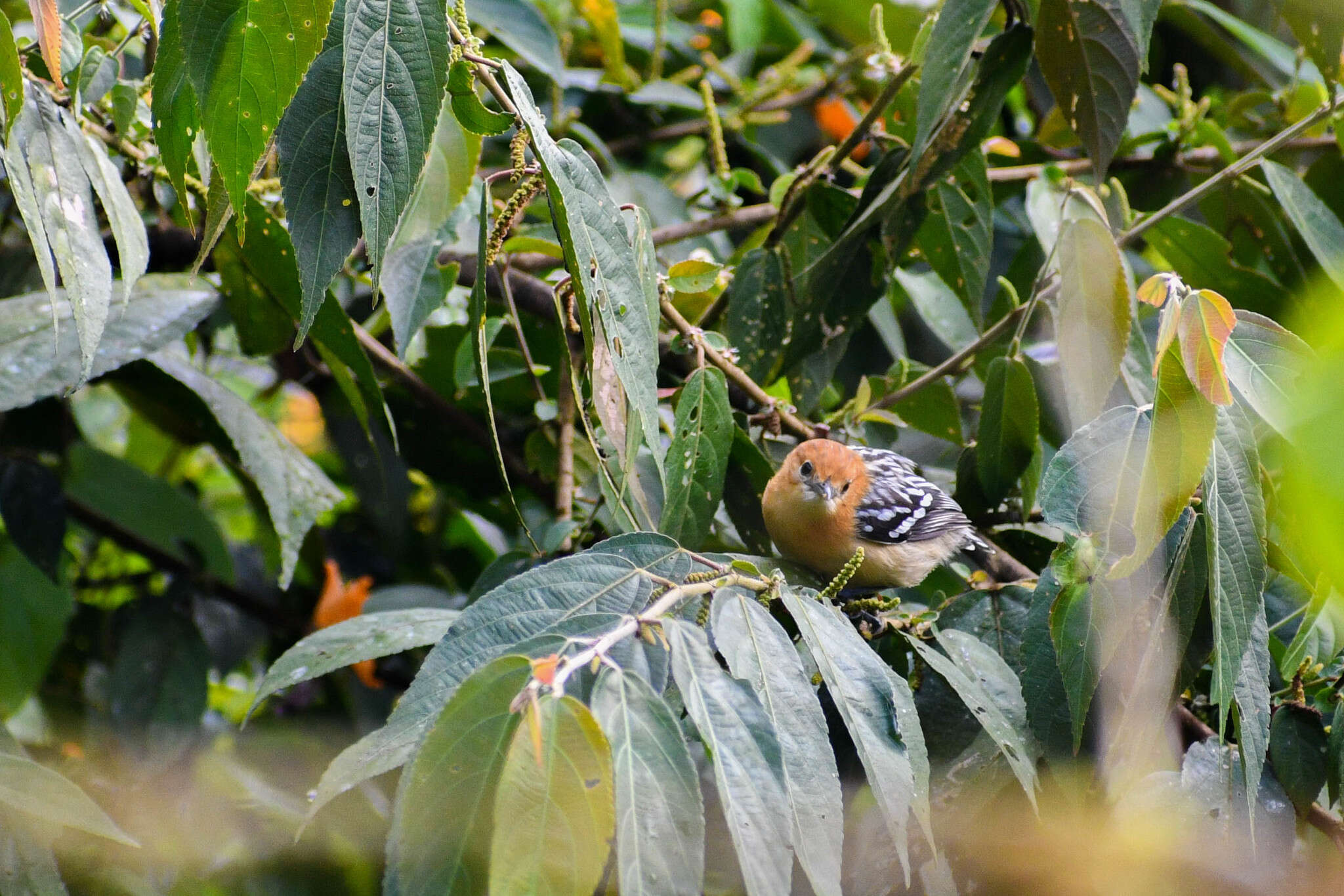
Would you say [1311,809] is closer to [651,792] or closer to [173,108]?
[651,792]

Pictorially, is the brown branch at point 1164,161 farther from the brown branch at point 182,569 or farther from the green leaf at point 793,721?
the brown branch at point 182,569

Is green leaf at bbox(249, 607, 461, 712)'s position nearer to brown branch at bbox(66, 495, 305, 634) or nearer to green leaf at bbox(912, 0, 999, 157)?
green leaf at bbox(912, 0, 999, 157)

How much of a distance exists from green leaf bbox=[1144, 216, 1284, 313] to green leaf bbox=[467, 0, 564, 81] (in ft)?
6.11

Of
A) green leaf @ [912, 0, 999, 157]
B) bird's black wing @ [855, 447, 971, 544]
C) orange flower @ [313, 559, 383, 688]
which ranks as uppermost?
green leaf @ [912, 0, 999, 157]

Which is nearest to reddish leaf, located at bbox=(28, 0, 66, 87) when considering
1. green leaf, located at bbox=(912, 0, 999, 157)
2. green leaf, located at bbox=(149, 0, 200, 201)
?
green leaf, located at bbox=(149, 0, 200, 201)

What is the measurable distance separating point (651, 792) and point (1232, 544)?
98 cm

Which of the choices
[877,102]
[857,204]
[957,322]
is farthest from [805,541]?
[877,102]

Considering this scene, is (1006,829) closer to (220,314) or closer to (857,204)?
(857,204)

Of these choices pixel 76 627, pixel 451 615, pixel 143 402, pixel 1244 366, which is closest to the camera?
Result: pixel 1244 366

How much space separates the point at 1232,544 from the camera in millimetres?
1569

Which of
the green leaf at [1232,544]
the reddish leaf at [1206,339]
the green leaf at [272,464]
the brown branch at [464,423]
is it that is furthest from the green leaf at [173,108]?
the green leaf at [1232,544]

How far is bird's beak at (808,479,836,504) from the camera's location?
3209 mm

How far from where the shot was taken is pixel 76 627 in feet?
12.3

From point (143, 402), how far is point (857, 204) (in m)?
2.15
